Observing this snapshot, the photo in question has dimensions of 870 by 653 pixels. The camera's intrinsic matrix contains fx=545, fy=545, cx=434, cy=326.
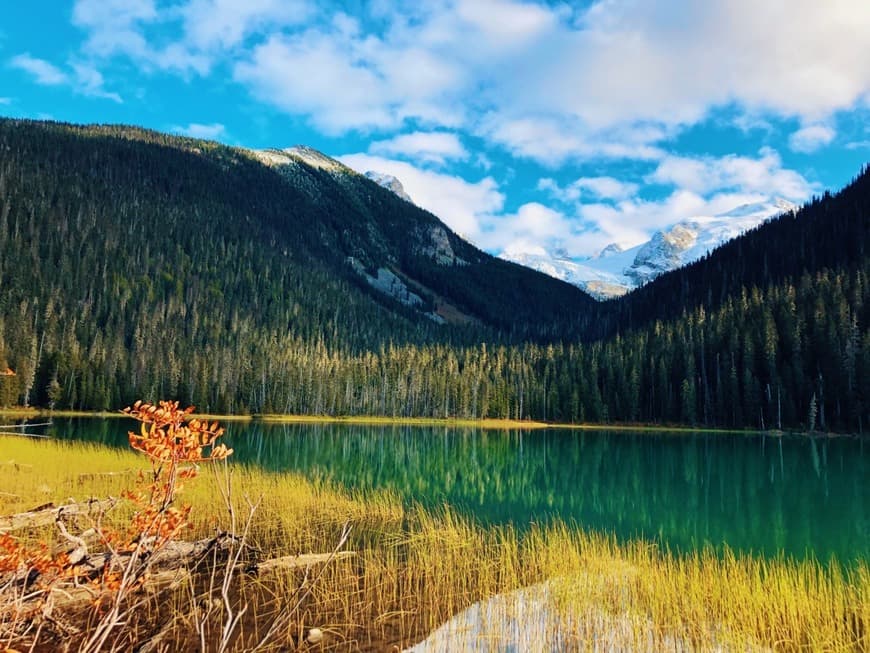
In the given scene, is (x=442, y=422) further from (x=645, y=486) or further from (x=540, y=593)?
(x=540, y=593)

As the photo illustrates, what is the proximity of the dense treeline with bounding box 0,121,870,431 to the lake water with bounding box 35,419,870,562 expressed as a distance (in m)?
38.5

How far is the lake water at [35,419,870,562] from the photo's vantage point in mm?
20312

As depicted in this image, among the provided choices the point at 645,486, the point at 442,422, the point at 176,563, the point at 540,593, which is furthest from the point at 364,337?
the point at 540,593

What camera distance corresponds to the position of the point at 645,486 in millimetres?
31547

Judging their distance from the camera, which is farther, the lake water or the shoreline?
the shoreline

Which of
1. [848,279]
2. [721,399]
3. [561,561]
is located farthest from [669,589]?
[848,279]

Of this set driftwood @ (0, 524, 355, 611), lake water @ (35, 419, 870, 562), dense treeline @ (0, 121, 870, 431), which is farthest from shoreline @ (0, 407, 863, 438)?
driftwood @ (0, 524, 355, 611)

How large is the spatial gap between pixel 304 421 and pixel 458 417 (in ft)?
111

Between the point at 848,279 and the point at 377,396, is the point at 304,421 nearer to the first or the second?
the point at 377,396

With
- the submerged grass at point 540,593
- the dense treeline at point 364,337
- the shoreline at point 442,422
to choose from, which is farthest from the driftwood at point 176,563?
the dense treeline at point 364,337

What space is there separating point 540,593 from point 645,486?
22.7m

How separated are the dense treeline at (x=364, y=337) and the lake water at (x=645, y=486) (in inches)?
1517

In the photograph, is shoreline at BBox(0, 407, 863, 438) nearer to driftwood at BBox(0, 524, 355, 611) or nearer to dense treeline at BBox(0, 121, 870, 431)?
dense treeline at BBox(0, 121, 870, 431)

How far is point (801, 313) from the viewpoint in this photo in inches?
3593
